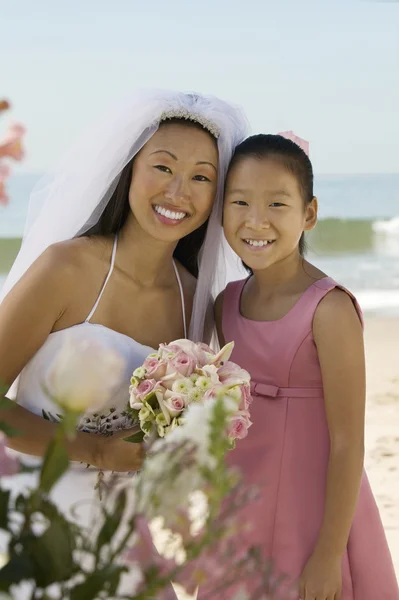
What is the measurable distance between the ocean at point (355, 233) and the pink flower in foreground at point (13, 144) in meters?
11.8

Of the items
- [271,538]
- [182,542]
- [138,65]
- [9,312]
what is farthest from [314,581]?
[138,65]

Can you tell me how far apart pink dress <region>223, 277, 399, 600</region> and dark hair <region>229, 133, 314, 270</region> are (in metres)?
0.36

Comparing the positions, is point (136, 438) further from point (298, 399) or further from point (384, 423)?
point (384, 423)

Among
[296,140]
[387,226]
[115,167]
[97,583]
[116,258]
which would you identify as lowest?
[97,583]

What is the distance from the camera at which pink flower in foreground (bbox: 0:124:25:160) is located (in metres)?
0.84

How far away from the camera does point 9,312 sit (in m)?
2.71

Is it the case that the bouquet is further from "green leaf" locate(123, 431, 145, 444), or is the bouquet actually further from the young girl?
the young girl

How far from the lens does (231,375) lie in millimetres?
2350

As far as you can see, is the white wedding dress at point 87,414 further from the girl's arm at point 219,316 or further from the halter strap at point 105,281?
the girl's arm at point 219,316

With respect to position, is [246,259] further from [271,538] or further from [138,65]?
[138,65]

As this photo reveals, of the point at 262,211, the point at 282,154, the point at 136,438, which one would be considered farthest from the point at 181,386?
the point at 282,154

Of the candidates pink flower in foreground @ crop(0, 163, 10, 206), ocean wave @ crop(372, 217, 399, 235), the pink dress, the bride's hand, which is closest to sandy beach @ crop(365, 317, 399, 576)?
the pink dress

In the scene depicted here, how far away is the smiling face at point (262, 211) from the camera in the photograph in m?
2.75

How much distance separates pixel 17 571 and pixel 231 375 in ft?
5.15
